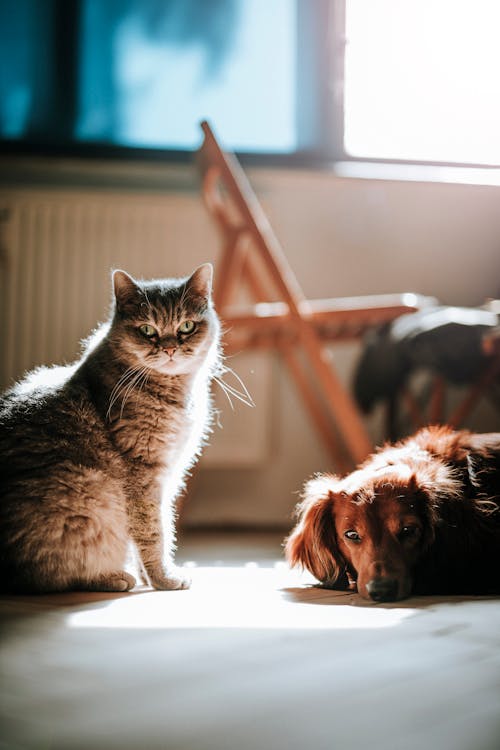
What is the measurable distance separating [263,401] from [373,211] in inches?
36.1

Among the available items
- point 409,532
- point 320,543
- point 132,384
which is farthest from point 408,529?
point 132,384

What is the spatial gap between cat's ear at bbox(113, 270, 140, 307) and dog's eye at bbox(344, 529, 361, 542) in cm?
59

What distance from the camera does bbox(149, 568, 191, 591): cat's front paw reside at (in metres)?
1.27

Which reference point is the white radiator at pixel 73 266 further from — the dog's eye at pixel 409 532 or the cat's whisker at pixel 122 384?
the dog's eye at pixel 409 532

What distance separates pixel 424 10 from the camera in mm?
2961

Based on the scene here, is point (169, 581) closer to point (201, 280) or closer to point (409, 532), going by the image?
point (409, 532)

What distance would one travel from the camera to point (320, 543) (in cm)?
127

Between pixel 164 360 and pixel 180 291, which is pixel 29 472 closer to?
pixel 164 360

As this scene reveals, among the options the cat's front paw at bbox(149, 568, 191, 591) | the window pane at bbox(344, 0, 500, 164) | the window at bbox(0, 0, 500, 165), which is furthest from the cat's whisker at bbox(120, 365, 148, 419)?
the window pane at bbox(344, 0, 500, 164)

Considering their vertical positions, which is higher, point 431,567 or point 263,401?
point 263,401

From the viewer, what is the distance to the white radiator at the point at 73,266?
2754mm

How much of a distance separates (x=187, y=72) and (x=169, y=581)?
2262 millimetres

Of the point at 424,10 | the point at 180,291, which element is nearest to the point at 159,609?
the point at 180,291

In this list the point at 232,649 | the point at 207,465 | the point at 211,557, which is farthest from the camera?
the point at 207,465
